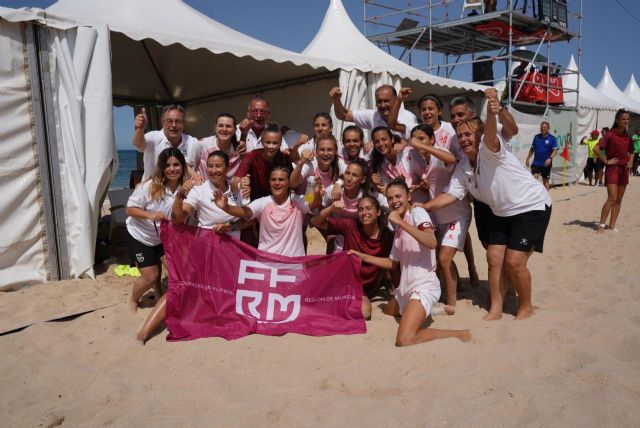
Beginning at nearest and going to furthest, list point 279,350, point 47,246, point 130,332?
point 279,350 < point 130,332 < point 47,246

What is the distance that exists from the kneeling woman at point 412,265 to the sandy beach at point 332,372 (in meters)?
0.14

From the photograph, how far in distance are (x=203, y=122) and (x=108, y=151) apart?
5.82m

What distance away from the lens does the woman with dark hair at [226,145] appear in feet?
13.7

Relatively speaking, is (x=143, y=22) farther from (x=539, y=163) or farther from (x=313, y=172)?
(x=539, y=163)

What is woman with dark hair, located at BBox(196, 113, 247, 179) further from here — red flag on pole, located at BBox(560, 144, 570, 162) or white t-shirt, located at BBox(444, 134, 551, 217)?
red flag on pole, located at BBox(560, 144, 570, 162)

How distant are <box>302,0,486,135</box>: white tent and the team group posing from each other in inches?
99.5

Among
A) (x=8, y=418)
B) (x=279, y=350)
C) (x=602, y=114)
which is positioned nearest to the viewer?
(x=8, y=418)

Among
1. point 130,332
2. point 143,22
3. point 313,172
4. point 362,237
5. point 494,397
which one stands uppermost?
point 143,22

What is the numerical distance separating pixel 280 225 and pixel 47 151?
241cm

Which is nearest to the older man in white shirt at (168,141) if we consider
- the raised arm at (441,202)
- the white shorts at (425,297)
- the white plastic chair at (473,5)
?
the raised arm at (441,202)

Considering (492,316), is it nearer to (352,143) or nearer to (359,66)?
(352,143)

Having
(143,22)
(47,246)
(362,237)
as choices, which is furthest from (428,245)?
(143,22)

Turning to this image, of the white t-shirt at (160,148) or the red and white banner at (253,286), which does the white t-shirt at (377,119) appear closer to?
the red and white banner at (253,286)

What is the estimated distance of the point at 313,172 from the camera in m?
4.04
